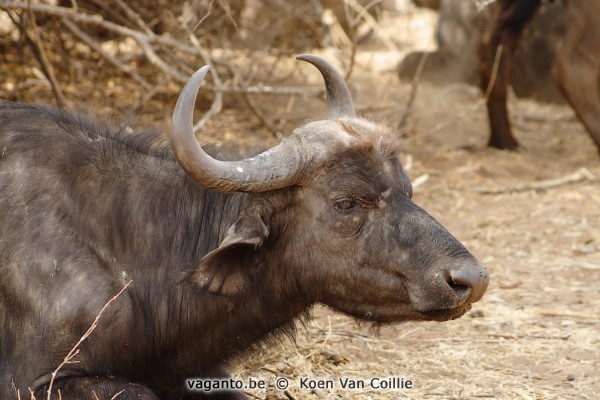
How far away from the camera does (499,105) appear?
10.1 metres

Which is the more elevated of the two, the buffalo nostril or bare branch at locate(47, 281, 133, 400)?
the buffalo nostril

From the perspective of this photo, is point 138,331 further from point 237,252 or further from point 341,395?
point 341,395

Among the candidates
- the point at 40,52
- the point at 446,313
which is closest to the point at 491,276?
the point at 446,313

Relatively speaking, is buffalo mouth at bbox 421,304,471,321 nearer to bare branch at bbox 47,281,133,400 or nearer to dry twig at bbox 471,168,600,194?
bare branch at bbox 47,281,133,400

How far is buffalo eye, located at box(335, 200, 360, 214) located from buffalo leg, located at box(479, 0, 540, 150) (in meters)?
6.16

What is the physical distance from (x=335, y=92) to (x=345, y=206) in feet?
2.52

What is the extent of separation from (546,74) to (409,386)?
980cm

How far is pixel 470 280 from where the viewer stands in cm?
360

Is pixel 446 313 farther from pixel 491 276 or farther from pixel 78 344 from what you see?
pixel 491 276

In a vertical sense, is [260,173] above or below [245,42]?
above

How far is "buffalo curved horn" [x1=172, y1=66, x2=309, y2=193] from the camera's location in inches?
139

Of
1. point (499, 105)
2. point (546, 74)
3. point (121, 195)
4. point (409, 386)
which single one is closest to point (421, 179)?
point (499, 105)

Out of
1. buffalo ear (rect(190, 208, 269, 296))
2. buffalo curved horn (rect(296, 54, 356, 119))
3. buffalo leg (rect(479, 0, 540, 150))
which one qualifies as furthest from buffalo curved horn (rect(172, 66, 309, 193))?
buffalo leg (rect(479, 0, 540, 150))

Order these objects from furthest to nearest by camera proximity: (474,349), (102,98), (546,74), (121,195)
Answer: (546,74) < (102,98) < (474,349) < (121,195)
